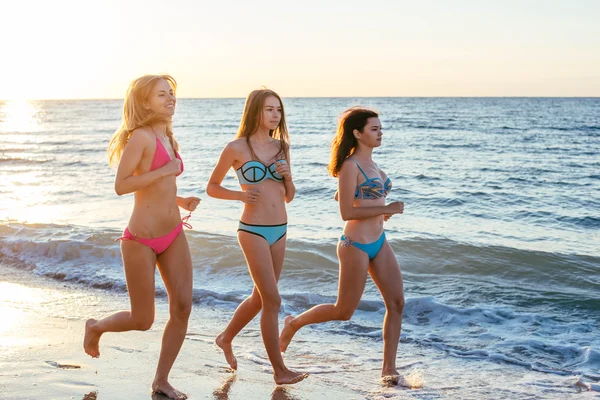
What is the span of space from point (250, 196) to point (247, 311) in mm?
949

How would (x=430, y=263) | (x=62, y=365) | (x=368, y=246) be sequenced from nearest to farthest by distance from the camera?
(x=368, y=246)
(x=62, y=365)
(x=430, y=263)

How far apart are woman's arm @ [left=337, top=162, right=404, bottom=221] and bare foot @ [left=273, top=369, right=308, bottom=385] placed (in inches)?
47.5

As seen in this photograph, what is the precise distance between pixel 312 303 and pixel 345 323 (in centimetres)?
112

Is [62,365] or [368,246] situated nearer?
[368,246]

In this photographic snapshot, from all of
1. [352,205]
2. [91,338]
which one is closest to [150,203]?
[91,338]

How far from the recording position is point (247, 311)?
215 inches

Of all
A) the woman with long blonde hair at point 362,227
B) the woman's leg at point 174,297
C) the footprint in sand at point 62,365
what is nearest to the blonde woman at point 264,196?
the woman with long blonde hair at point 362,227

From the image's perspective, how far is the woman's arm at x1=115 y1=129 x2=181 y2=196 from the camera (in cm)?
445

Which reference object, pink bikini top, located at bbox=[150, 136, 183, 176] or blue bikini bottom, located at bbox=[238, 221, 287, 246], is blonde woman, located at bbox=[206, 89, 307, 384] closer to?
blue bikini bottom, located at bbox=[238, 221, 287, 246]

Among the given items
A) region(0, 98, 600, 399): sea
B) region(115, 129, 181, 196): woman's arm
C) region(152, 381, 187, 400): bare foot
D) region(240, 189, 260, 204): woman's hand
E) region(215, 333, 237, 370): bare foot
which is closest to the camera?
region(115, 129, 181, 196): woman's arm

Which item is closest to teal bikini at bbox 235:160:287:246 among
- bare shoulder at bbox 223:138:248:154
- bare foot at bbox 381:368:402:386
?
bare shoulder at bbox 223:138:248:154

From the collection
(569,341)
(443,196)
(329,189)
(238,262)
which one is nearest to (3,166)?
(329,189)

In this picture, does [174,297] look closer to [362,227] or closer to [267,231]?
[267,231]

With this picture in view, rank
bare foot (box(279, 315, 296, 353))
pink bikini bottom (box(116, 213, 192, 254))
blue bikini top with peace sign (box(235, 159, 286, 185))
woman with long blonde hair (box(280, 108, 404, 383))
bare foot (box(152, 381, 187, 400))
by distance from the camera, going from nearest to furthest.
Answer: pink bikini bottom (box(116, 213, 192, 254)), bare foot (box(152, 381, 187, 400)), blue bikini top with peace sign (box(235, 159, 286, 185)), woman with long blonde hair (box(280, 108, 404, 383)), bare foot (box(279, 315, 296, 353))
